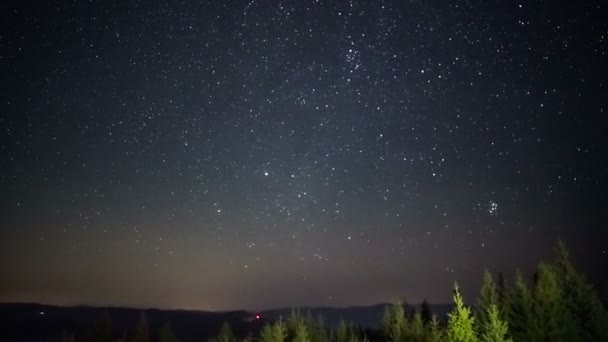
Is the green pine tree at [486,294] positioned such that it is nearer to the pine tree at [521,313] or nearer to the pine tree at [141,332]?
the pine tree at [521,313]

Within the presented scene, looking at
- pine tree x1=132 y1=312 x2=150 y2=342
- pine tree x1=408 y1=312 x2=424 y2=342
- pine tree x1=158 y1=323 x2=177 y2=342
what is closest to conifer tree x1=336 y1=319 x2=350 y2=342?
pine tree x1=408 y1=312 x2=424 y2=342

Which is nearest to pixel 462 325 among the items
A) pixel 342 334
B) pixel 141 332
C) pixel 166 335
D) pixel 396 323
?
pixel 396 323

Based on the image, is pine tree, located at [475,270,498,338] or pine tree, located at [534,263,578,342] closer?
pine tree, located at [534,263,578,342]

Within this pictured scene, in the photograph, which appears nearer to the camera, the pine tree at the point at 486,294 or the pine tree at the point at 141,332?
the pine tree at the point at 486,294

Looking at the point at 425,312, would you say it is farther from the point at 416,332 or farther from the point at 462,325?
the point at 462,325

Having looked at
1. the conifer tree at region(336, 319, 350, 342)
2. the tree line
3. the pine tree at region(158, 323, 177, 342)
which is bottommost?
the pine tree at region(158, 323, 177, 342)

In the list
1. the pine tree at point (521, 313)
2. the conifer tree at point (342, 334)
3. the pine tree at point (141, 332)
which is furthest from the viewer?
the pine tree at point (141, 332)

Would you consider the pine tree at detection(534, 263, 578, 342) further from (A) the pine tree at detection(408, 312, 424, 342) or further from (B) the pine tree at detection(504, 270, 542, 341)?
(A) the pine tree at detection(408, 312, 424, 342)

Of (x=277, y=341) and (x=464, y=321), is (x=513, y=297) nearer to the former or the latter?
(x=464, y=321)

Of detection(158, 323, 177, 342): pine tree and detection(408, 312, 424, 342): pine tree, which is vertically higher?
detection(408, 312, 424, 342): pine tree

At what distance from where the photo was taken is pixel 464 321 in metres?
20.6

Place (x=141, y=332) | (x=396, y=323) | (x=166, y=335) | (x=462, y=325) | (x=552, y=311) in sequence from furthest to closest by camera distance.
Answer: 1. (x=141, y=332)
2. (x=166, y=335)
3. (x=396, y=323)
4. (x=552, y=311)
5. (x=462, y=325)

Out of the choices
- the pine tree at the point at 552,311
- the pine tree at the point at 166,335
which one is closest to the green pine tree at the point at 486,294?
the pine tree at the point at 552,311

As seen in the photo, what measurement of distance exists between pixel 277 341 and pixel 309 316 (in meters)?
26.0
